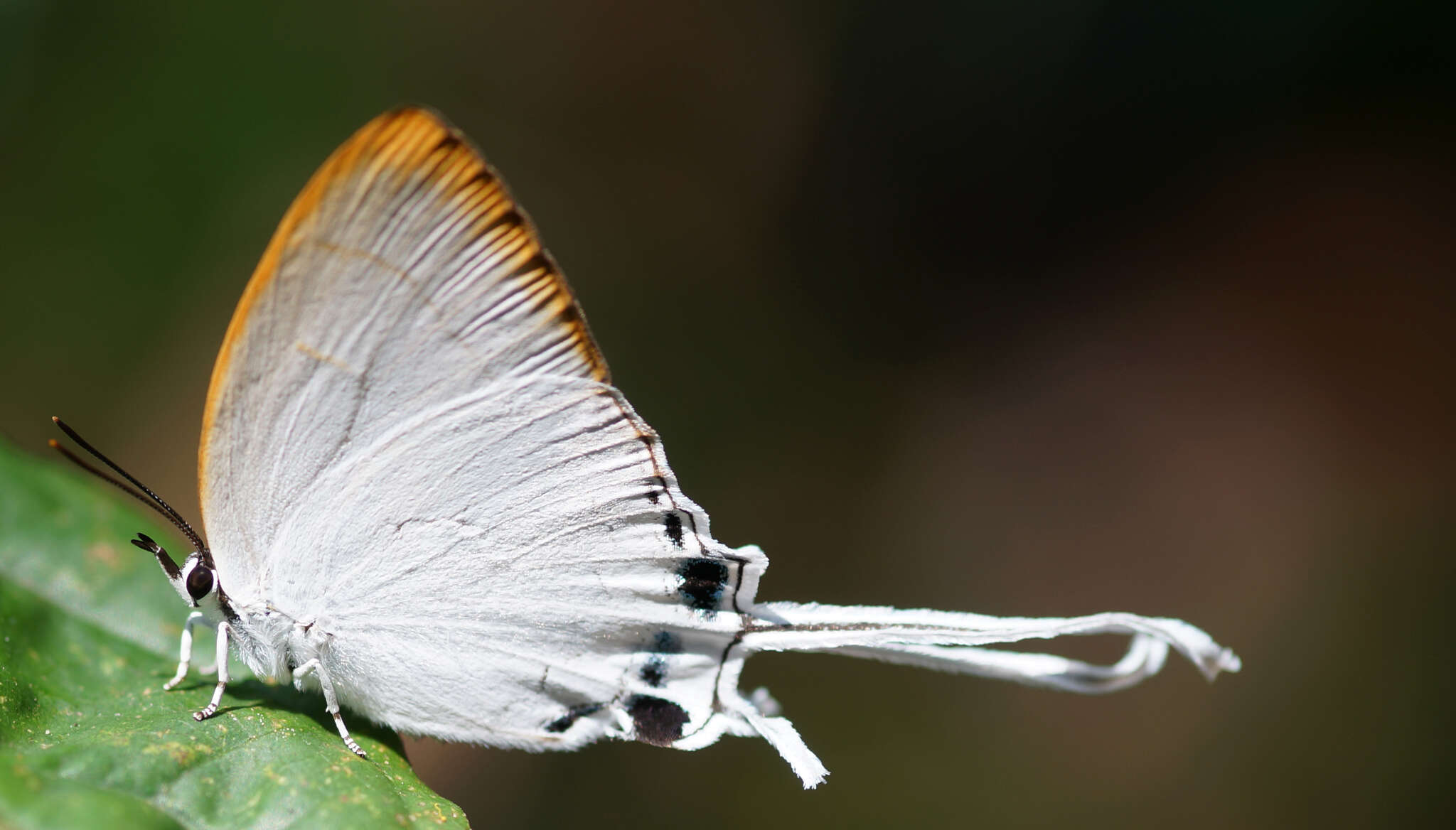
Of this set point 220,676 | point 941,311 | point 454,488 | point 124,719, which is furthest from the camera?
point 941,311

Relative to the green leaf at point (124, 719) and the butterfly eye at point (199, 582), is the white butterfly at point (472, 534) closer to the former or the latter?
the butterfly eye at point (199, 582)

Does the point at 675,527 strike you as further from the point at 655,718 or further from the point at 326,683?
the point at 326,683

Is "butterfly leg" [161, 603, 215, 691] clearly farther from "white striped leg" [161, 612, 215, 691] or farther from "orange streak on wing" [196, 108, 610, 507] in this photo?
"orange streak on wing" [196, 108, 610, 507]

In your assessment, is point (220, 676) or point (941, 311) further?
point (941, 311)

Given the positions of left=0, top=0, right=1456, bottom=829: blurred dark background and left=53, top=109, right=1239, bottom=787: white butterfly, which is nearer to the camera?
left=53, top=109, right=1239, bottom=787: white butterfly

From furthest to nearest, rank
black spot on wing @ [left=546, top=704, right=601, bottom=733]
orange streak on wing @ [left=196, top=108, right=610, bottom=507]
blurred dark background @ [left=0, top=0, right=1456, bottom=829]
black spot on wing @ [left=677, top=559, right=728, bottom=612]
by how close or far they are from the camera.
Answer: blurred dark background @ [left=0, top=0, right=1456, bottom=829], black spot on wing @ [left=546, top=704, right=601, bottom=733], black spot on wing @ [left=677, top=559, right=728, bottom=612], orange streak on wing @ [left=196, top=108, right=610, bottom=507]

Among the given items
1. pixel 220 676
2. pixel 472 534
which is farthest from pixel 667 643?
pixel 220 676

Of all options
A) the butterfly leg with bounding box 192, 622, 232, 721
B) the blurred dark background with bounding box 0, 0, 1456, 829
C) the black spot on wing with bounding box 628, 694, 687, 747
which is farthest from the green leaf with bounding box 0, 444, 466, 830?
the blurred dark background with bounding box 0, 0, 1456, 829
